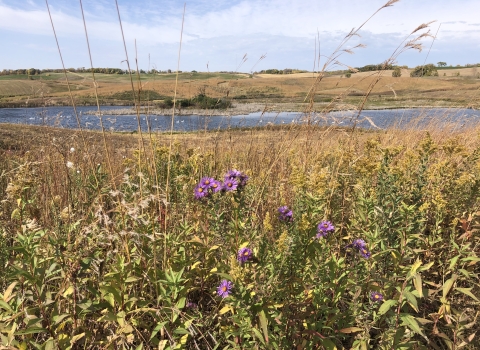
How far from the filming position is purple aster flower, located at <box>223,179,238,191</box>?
166 centimetres

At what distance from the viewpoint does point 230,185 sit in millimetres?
1688

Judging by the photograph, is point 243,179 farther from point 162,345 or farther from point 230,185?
point 162,345

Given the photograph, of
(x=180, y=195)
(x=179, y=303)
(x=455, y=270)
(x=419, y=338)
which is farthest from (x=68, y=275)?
(x=455, y=270)

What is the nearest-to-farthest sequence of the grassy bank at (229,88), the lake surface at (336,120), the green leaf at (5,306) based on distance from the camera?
the green leaf at (5,306) < the grassy bank at (229,88) < the lake surface at (336,120)

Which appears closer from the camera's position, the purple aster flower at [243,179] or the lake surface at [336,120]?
the purple aster flower at [243,179]

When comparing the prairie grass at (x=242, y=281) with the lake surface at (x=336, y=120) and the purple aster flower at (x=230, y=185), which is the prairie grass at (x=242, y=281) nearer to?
the purple aster flower at (x=230, y=185)

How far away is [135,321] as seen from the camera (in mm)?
1498

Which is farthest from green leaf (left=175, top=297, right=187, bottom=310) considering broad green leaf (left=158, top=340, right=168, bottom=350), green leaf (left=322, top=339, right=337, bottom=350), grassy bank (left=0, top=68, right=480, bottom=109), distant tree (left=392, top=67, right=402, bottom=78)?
distant tree (left=392, top=67, right=402, bottom=78)

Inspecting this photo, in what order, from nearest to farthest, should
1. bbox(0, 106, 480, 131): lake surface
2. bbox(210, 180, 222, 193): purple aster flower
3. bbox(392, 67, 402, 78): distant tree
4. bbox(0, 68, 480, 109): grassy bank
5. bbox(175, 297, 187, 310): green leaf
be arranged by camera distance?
bbox(175, 297, 187, 310): green leaf, bbox(210, 180, 222, 193): purple aster flower, bbox(0, 68, 480, 109): grassy bank, bbox(0, 106, 480, 131): lake surface, bbox(392, 67, 402, 78): distant tree

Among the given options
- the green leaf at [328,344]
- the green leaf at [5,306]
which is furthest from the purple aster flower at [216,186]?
the green leaf at [5,306]

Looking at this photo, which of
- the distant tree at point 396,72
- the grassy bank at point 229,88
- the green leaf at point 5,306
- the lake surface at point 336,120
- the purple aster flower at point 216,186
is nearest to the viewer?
the green leaf at point 5,306

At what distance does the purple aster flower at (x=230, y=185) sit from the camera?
1657 mm

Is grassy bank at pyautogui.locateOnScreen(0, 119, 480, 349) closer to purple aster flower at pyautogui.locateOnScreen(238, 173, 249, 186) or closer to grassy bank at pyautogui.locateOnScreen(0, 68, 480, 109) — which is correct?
purple aster flower at pyautogui.locateOnScreen(238, 173, 249, 186)

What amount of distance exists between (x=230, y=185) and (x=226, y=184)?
3 cm
